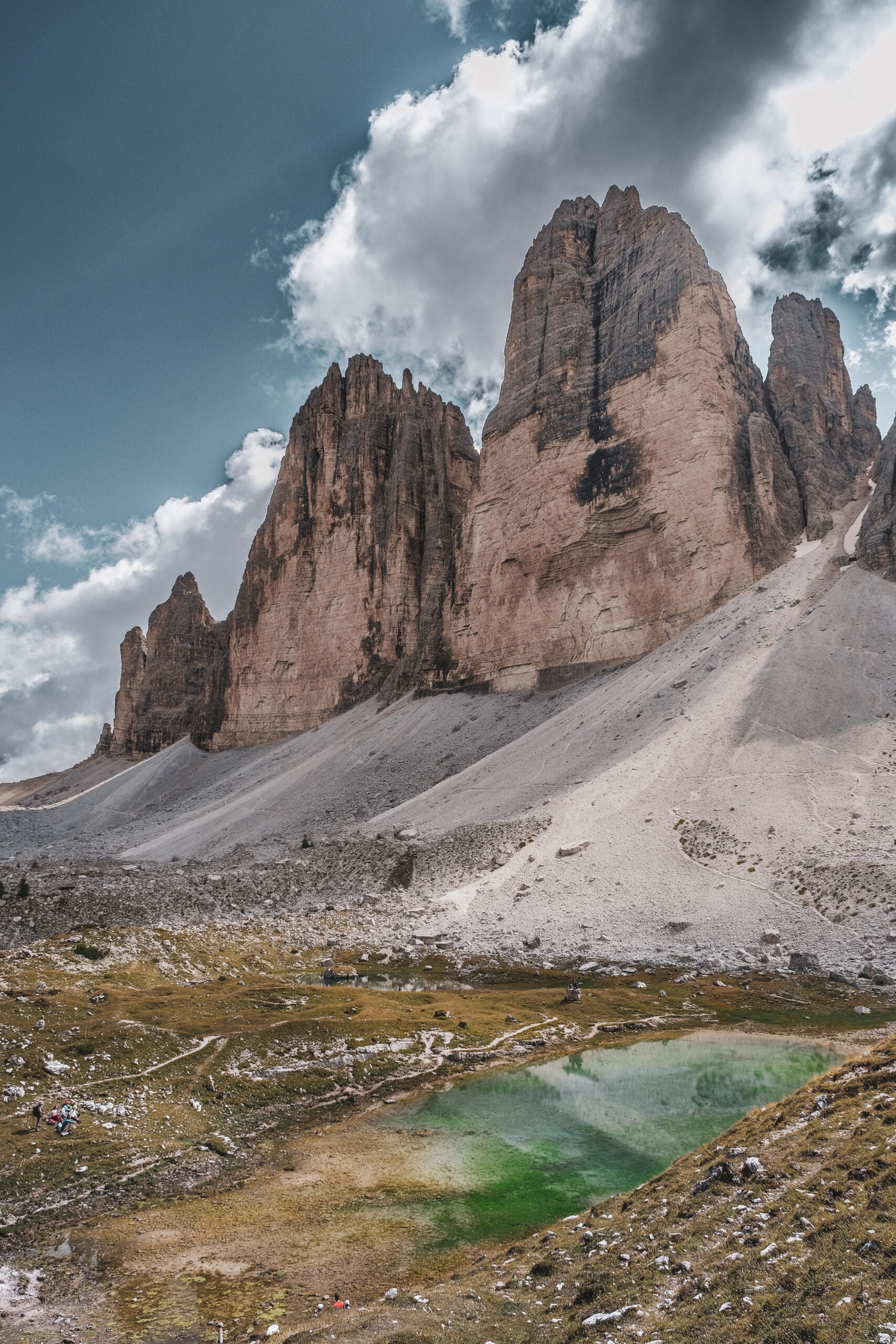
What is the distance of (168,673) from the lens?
125 meters

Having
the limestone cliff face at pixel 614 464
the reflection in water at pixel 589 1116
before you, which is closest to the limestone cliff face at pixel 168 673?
the limestone cliff face at pixel 614 464

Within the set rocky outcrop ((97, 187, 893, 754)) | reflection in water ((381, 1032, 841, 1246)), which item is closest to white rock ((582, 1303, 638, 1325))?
reflection in water ((381, 1032, 841, 1246))

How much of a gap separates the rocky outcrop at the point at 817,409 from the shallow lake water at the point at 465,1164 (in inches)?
1937

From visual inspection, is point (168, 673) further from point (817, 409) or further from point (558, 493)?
point (817, 409)

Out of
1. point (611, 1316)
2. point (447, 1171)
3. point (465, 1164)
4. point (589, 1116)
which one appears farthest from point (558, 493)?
point (611, 1316)

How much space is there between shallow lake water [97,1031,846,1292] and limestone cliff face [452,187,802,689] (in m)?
43.4

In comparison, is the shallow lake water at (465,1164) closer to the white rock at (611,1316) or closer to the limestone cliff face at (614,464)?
the white rock at (611,1316)

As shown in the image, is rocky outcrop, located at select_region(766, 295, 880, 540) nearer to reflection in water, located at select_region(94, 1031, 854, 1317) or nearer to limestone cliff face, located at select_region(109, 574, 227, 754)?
reflection in water, located at select_region(94, 1031, 854, 1317)

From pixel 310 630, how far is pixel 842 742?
68740mm

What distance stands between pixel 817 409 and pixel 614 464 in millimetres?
27602

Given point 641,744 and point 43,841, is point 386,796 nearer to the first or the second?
point 641,744

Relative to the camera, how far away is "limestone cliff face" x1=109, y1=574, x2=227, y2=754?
121 metres

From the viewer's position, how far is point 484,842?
3809cm

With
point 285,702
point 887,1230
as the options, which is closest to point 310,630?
point 285,702
